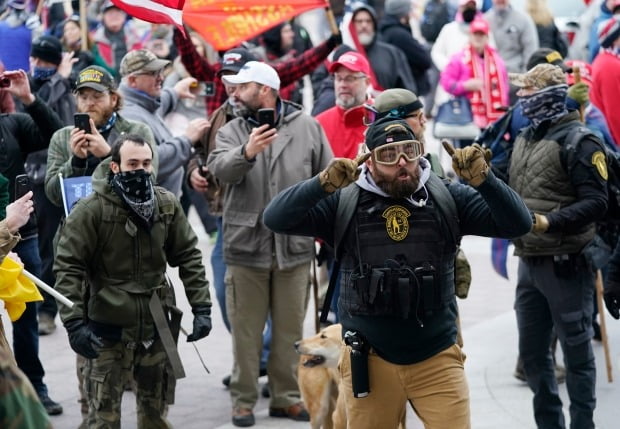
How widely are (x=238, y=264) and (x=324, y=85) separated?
124 inches

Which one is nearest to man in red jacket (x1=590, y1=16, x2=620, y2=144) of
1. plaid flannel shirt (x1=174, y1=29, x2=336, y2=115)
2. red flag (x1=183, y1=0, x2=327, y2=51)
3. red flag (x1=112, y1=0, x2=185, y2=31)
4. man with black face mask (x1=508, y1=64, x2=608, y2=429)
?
plaid flannel shirt (x1=174, y1=29, x2=336, y2=115)

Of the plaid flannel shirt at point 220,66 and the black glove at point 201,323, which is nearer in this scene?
the black glove at point 201,323

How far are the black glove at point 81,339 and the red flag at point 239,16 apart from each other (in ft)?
12.9

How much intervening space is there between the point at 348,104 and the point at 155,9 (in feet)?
5.21

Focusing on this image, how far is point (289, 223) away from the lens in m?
5.76

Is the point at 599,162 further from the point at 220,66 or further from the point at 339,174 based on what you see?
the point at 220,66

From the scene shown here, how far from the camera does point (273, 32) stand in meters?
15.3

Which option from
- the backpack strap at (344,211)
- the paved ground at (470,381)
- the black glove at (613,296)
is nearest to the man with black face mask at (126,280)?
the backpack strap at (344,211)

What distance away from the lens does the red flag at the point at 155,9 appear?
301 inches

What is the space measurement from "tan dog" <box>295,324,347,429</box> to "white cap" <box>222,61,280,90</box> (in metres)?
1.64

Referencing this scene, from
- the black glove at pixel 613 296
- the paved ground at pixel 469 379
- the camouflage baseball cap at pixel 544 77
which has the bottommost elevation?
the paved ground at pixel 469 379

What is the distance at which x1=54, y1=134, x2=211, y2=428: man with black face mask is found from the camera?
21.3 ft

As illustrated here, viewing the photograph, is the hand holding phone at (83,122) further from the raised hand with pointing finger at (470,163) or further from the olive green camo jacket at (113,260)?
the raised hand with pointing finger at (470,163)

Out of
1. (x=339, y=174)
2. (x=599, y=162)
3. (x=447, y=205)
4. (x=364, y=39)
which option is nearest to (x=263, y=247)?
(x=599, y=162)
